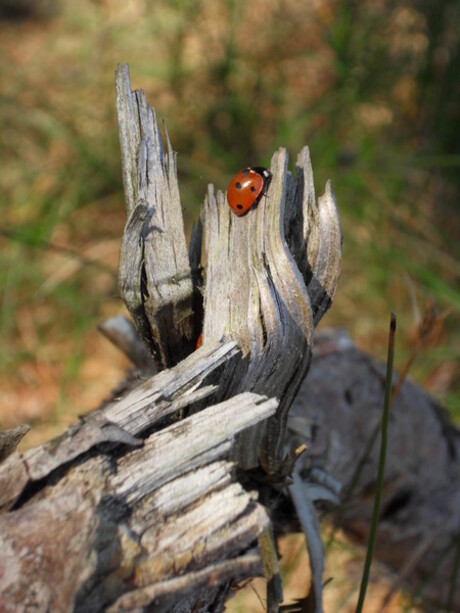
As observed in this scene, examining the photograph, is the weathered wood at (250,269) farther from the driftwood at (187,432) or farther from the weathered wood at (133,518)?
the weathered wood at (133,518)

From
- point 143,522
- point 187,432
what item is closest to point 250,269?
point 187,432

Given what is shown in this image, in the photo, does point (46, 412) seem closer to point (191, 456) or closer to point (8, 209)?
point (8, 209)

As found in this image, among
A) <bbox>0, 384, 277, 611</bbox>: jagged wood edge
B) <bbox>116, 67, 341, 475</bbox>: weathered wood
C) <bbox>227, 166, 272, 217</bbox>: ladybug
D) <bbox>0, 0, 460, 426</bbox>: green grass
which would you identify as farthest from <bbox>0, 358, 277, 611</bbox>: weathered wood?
<bbox>0, 0, 460, 426</bbox>: green grass

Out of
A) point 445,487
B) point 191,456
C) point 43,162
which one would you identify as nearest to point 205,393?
point 191,456

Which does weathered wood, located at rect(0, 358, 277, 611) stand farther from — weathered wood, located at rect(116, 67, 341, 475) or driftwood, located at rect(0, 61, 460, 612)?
weathered wood, located at rect(116, 67, 341, 475)

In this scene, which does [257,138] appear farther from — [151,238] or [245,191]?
[151,238]

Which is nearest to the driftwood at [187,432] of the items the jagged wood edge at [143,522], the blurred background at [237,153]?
the jagged wood edge at [143,522]
